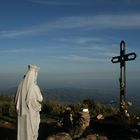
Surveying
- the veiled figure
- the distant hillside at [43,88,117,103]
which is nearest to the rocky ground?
the veiled figure

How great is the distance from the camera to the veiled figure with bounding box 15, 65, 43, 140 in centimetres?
1366

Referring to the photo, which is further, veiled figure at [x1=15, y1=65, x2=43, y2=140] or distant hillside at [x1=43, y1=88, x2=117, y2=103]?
distant hillside at [x1=43, y1=88, x2=117, y2=103]

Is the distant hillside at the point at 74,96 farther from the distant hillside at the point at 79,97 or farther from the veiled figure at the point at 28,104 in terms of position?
the veiled figure at the point at 28,104

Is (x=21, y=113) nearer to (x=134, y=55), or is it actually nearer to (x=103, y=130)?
(x=103, y=130)

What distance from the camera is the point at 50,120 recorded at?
2164 cm

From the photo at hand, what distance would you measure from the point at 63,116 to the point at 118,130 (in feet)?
8.85

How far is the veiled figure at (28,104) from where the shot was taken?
13656 millimetres

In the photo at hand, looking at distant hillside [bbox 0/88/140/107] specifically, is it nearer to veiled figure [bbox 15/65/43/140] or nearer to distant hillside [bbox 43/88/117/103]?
distant hillside [bbox 43/88/117/103]

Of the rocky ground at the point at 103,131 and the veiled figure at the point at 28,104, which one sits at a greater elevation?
the veiled figure at the point at 28,104

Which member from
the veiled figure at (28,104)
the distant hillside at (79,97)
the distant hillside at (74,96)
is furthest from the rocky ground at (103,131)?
the distant hillside at (74,96)

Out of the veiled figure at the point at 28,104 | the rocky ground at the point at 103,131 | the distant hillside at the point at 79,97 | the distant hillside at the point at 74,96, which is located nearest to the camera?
the veiled figure at the point at 28,104

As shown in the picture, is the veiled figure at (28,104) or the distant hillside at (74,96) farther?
the distant hillside at (74,96)

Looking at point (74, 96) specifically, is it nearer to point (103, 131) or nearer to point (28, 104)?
point (103, 131)

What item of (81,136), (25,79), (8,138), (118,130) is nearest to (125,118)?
(118,130)
